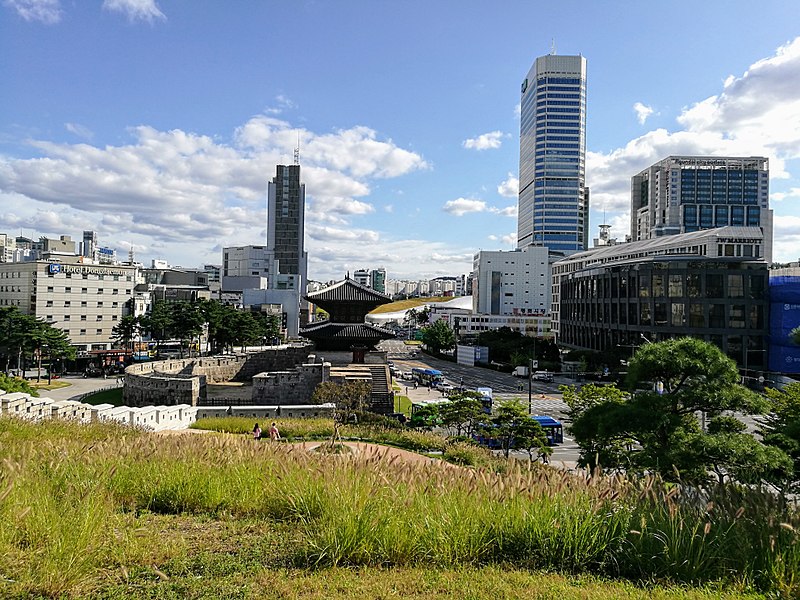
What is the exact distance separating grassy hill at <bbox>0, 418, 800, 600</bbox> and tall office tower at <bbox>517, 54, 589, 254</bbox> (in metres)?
128

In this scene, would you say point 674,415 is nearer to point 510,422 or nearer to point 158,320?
point 510,422

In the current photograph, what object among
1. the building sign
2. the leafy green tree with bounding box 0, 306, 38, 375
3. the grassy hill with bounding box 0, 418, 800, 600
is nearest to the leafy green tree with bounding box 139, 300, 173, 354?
the building sign

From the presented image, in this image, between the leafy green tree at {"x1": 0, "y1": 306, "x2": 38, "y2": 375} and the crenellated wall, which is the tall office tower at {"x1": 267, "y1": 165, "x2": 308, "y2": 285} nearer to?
the leafy green tree at {"x1": 0, "y1": 306, "x2": 38, "y2": 375}

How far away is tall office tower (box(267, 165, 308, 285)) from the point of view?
397 ft

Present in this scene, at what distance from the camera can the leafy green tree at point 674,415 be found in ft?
38.7

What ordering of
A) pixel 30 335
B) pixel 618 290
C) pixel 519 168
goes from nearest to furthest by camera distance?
1. pixel 30 335
2. pixel 618 290
3. pixel 519 168

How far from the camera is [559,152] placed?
425 ft

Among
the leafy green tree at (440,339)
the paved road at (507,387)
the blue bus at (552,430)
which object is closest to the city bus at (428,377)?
the paved road at (507,387)

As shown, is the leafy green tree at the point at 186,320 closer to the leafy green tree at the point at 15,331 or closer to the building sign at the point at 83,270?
the building sign at the point at 83,270

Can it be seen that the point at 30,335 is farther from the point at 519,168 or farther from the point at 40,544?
the point at 519,168

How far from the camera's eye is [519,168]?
151250 mm

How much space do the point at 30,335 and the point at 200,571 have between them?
4884cm

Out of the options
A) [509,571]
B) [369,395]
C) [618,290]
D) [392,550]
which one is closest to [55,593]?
[392,550]

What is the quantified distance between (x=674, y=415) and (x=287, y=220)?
382ft
